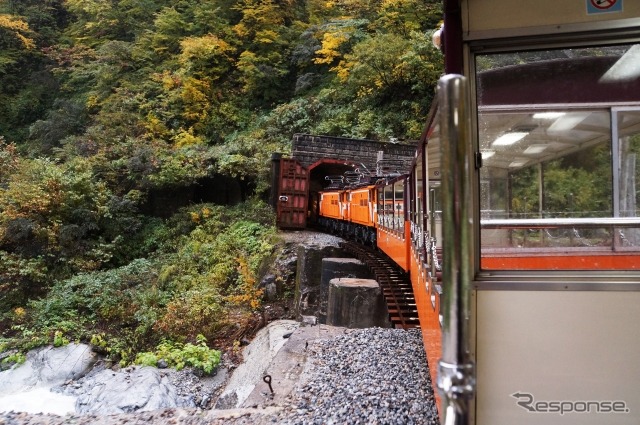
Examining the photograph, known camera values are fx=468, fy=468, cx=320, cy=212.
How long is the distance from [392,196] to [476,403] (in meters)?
7.22

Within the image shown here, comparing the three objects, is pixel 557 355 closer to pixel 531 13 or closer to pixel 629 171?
pixel 629 171

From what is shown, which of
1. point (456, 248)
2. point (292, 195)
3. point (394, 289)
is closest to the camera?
point (456, 248)

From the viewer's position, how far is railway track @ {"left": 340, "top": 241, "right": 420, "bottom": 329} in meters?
6.71

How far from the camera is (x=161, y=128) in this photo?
23.1 metres

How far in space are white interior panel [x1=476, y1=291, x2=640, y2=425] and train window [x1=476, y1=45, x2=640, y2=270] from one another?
0.28 m

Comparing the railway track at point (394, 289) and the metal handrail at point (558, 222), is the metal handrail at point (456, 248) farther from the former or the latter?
the railway track at point (394, 289)

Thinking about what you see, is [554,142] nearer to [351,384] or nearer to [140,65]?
[351,384]

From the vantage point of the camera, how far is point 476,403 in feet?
6.43

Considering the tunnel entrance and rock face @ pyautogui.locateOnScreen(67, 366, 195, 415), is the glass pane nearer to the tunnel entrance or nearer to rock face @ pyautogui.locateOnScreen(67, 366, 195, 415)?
rock face @ pyautogui.locateOnScreen(67, 366, 195, 415)

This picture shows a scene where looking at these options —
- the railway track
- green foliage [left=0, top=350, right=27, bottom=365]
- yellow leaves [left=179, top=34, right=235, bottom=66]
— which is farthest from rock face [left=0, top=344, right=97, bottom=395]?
yellow leaves [left=179, top=34, right=235, bottom=66]

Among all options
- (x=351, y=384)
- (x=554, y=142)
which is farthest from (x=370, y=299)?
(x=554, y=142)

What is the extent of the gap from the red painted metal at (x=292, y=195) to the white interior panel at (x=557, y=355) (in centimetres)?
1598

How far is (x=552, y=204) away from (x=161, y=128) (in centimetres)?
2303

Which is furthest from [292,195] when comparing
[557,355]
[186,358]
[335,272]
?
[557,355]
